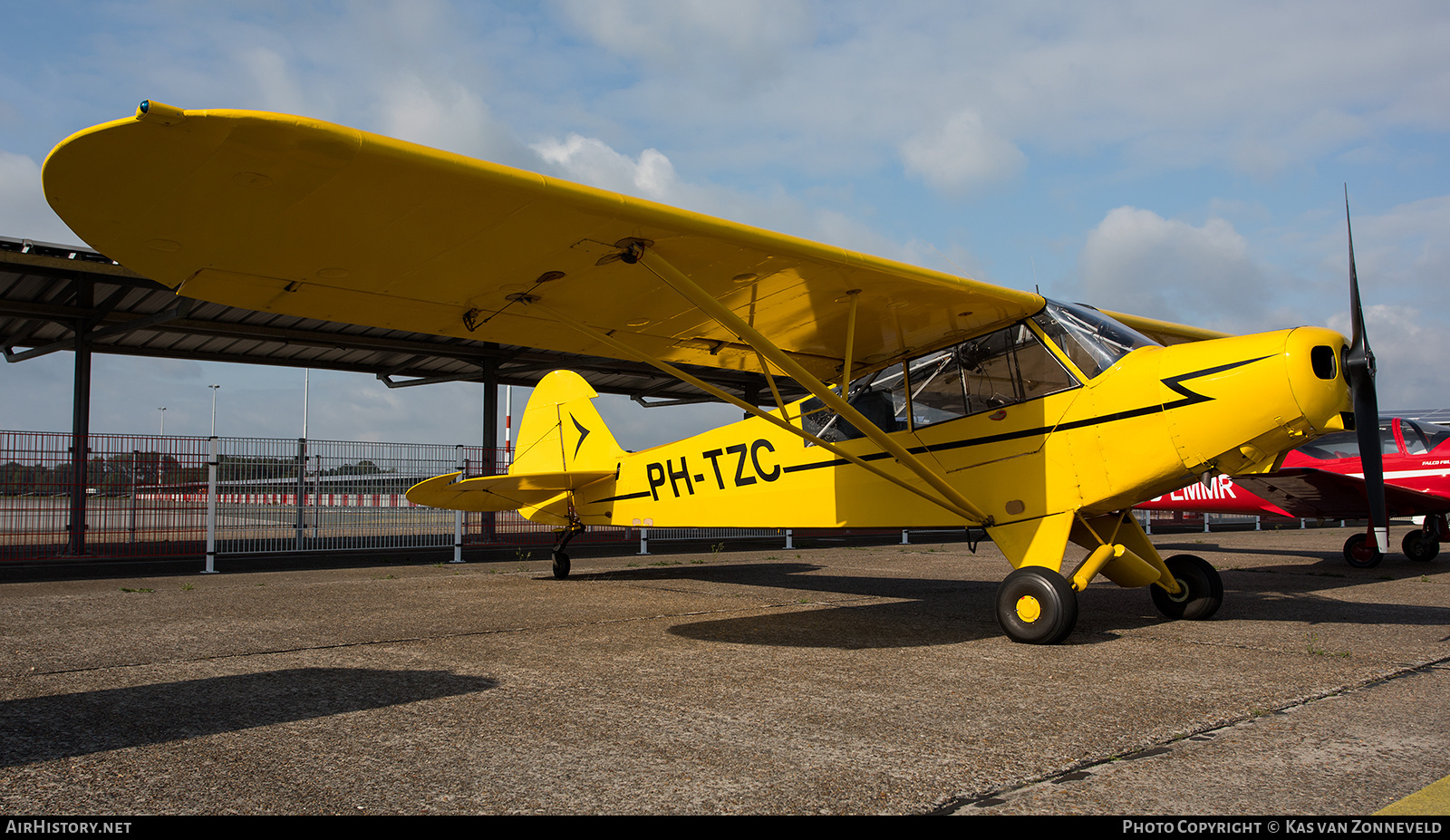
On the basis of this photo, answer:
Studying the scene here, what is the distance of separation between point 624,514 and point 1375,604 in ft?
23.0

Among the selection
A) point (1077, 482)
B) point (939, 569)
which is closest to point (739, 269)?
point (1077, 482)

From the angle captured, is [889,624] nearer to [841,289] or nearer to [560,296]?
[841,289]

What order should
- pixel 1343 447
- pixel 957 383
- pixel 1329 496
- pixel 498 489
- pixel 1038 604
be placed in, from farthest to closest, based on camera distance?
1. pixel 1343 447
2. pixel 1329 496
3. pixel 498 489
4. pixel 957 383
5. pixel 1038 604

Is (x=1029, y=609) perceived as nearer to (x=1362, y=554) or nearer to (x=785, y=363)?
(x=785, y=363)

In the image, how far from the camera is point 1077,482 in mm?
5461

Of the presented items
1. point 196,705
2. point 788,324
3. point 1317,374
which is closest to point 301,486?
point 788,324

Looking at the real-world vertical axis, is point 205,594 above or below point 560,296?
below

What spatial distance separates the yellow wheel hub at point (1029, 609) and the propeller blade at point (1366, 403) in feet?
7.57

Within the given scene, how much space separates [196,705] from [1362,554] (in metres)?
13.3

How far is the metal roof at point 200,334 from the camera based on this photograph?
41.1 feet

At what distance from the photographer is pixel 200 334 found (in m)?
15.6

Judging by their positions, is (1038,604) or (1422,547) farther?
(1422,547)

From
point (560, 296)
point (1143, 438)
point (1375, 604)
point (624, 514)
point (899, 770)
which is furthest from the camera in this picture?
point (624, 514)

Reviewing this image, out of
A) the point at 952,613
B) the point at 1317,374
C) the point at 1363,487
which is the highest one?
the point at 1317,374
